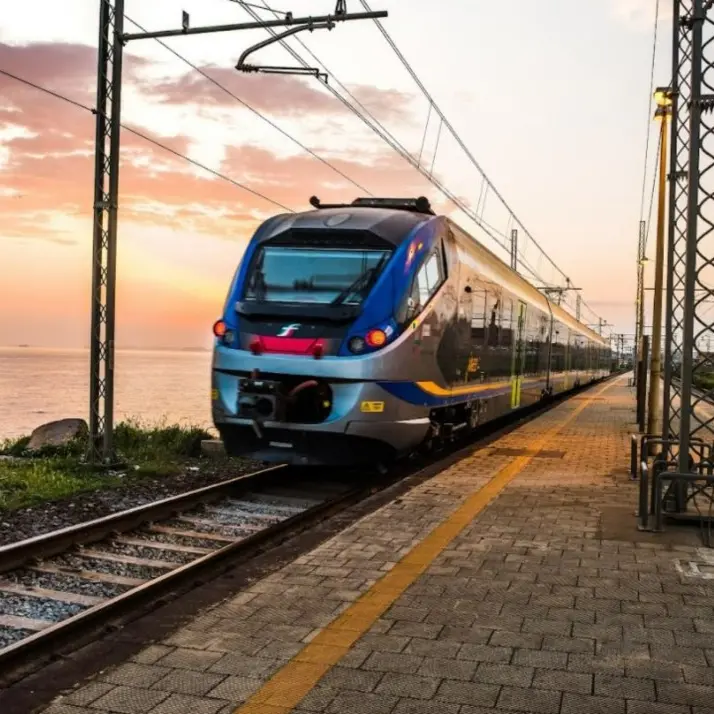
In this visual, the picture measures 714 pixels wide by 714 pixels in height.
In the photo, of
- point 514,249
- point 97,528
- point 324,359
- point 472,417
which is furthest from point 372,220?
point 514,249

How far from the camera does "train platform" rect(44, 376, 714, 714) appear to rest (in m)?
3.72

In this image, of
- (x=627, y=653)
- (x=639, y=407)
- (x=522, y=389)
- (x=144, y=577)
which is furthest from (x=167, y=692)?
(x=639, y=407)

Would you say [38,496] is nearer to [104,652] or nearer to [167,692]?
[104,652]

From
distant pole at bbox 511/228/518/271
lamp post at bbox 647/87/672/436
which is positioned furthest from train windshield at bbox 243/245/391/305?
distant pole at bbox 511/228/518/271

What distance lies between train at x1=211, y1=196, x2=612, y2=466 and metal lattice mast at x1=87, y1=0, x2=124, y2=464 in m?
1.97

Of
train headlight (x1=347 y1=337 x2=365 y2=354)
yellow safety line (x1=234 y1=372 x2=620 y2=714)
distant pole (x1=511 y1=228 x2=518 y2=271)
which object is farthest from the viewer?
distant pole (x1=511 y1=228 x2=518 y2=271)

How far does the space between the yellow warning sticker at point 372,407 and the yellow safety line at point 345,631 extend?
1.78 m

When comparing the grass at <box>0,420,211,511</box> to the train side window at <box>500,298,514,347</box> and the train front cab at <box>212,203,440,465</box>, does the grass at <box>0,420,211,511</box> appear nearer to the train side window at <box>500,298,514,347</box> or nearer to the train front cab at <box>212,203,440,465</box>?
the train front cab at <box>212,203,440,465</box>

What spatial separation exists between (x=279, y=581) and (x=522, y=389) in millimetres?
13021

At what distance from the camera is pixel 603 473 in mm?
10852

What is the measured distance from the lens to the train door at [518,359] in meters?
16.5

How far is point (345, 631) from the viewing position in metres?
4.54

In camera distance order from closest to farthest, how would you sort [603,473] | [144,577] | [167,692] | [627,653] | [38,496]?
[167,692] < [627,653] < [144,577] < [38,496] < [603,473]

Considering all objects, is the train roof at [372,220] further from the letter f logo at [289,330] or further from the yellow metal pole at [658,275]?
the yellow metal pole at [658,275]
